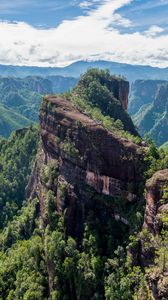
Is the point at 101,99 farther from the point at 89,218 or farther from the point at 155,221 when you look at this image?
the point at 155,221

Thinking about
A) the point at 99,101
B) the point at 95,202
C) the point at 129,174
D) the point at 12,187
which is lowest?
the point at 12,187

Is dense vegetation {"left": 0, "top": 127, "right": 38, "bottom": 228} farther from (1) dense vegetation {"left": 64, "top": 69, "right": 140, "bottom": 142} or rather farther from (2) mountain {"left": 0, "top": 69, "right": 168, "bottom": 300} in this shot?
(2) mountain {"left": 0, "top": 69, "right": 168, "bottom": 300}

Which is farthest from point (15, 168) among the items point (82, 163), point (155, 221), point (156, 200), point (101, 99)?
point (155, 221)

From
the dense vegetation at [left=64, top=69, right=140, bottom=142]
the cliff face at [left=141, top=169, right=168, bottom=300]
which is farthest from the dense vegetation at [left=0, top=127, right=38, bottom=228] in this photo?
the cliff face at [left=141, top=169, right=168, bottom=300]

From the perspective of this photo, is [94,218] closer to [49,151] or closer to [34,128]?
[49,151]

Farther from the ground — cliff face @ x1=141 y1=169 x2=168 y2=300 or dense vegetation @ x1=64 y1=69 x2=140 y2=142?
dense vegetation @ x1=64 y1=69 x2=140 y2=142

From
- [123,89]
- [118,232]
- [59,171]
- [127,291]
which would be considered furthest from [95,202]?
[123,89]
